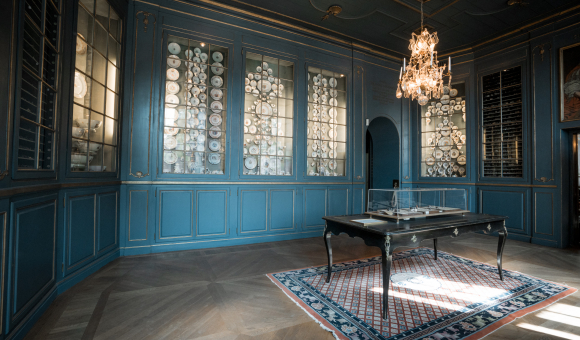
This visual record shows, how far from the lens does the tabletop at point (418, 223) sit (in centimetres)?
244

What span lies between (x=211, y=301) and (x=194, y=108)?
307 centimetres

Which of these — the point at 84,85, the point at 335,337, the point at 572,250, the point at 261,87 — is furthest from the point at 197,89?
the point at 572,250

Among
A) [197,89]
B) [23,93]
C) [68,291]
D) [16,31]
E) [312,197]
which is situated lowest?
[68,291]

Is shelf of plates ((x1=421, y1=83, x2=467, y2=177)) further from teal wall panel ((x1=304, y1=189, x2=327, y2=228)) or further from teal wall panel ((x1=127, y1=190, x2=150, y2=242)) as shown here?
teal wall panel ((x1=127, y1=190, x2=150, y2=242))

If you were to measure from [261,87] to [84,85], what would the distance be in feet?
8.84

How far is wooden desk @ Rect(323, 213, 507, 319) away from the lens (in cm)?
234

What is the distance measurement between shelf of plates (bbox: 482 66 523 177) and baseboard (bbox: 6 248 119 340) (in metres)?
6.89

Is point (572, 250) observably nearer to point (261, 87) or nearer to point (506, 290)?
point (506, 290)

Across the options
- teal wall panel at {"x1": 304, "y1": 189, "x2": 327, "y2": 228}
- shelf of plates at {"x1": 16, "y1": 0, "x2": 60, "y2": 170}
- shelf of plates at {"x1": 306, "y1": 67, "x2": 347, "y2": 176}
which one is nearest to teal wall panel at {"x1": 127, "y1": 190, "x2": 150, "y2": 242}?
shelf of plates at {"x1": 16, "y1": 0, "x2": 60, "y2": 170}

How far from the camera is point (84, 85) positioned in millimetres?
3217

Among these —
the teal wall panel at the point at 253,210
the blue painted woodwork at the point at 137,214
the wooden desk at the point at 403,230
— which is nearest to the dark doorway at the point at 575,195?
the wooden desk at the point at 403,230

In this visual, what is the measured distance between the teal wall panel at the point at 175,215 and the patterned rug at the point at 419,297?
6.12 ft

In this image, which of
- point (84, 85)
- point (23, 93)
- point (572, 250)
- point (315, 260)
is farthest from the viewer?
point (572, 250)

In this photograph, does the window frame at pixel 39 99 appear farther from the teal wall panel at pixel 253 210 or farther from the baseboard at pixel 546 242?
the baseboard at pixel 546 242
